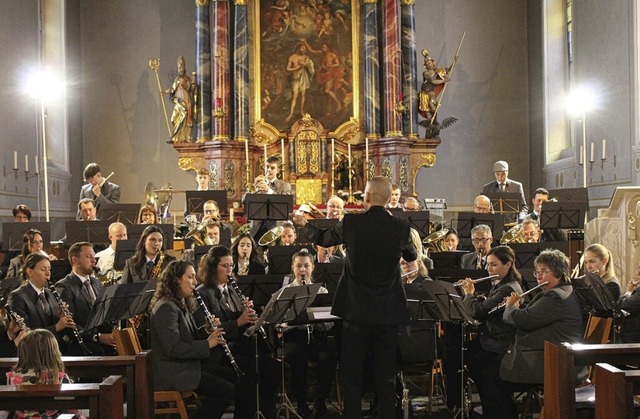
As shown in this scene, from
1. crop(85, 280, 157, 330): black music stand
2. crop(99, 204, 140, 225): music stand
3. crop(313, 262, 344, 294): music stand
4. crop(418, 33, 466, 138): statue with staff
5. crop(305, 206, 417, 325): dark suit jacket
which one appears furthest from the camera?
crop(418, 33, 466, 138): statue with staff

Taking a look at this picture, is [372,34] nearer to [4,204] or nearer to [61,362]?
[4,204]

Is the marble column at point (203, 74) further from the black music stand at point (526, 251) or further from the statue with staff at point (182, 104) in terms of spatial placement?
the black music stand at point (526, 251)

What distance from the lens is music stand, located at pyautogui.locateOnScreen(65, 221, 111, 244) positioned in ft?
32.5

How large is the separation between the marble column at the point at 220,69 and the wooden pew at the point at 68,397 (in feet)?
40.0

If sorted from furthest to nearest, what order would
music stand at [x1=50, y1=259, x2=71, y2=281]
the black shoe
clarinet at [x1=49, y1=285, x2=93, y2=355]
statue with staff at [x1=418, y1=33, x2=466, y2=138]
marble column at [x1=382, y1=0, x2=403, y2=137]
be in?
1. statue with staff at [x1=418, y1=33, x2=466, y2=138]
2. marble column at [x1=382, y1=0, x2=403, y2=137]
3. music stand at [x1=50, y1=259, x2=71, y2=281]
4. the black shoe
5. clarinet at [x1=49, y1=285, x2=93, y2=355]

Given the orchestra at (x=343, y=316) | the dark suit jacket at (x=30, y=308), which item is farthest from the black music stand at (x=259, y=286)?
the dark suit jacket at (x=30, y=308)

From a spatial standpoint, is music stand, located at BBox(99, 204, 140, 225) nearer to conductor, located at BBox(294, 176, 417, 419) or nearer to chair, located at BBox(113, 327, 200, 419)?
chair, located at BBox(113, 327, 200, 419)

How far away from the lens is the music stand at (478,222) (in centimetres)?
1007

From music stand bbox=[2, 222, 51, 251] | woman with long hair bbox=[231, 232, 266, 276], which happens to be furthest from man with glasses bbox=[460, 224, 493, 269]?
music stand bbox=[2, 222, 51, 251]

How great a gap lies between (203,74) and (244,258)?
8.18 metres

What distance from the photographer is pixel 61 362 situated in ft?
13.6

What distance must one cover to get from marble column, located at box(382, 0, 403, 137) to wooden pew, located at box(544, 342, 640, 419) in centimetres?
1134

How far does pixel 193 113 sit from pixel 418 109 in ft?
14.5

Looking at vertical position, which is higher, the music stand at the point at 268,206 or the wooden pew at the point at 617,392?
the music stand at the point at 268,206
